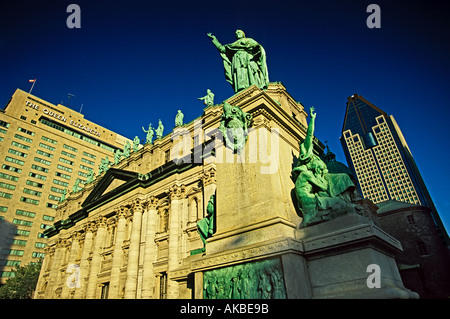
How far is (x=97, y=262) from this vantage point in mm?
31828

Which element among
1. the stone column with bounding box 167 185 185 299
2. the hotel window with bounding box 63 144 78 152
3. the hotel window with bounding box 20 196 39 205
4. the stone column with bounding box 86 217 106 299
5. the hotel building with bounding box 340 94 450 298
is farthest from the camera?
the hotel window with bounding box 63 144 78 152

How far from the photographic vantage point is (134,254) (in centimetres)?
2706

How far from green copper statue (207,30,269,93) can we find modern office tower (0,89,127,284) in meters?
55.5

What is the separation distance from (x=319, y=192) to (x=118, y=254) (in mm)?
28975

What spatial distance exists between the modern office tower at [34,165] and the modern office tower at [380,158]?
107 meters

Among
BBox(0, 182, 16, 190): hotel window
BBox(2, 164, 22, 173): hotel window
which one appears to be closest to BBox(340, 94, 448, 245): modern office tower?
BBox(0, 182, 16, 190): hotel window

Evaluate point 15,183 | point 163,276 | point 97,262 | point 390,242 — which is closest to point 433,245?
point 163,276

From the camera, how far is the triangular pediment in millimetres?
32109

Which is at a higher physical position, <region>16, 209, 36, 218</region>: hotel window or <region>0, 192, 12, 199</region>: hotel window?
<region>0, 192, 12, 199</region>: hotel window

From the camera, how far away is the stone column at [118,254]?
1081 inches

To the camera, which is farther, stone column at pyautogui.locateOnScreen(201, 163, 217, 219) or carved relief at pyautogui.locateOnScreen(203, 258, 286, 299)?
stone column at pyautogui.locateOnScreen(201, 163, 217, 219)

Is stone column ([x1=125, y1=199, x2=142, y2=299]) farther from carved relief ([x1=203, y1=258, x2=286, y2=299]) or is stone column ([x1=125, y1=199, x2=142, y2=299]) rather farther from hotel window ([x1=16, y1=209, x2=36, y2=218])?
hotel window ([x1=16, y1=209, x2=36, y2=218])

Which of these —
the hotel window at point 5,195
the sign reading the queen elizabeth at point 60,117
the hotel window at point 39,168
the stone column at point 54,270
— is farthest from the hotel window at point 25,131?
the stone column at point 54,270
